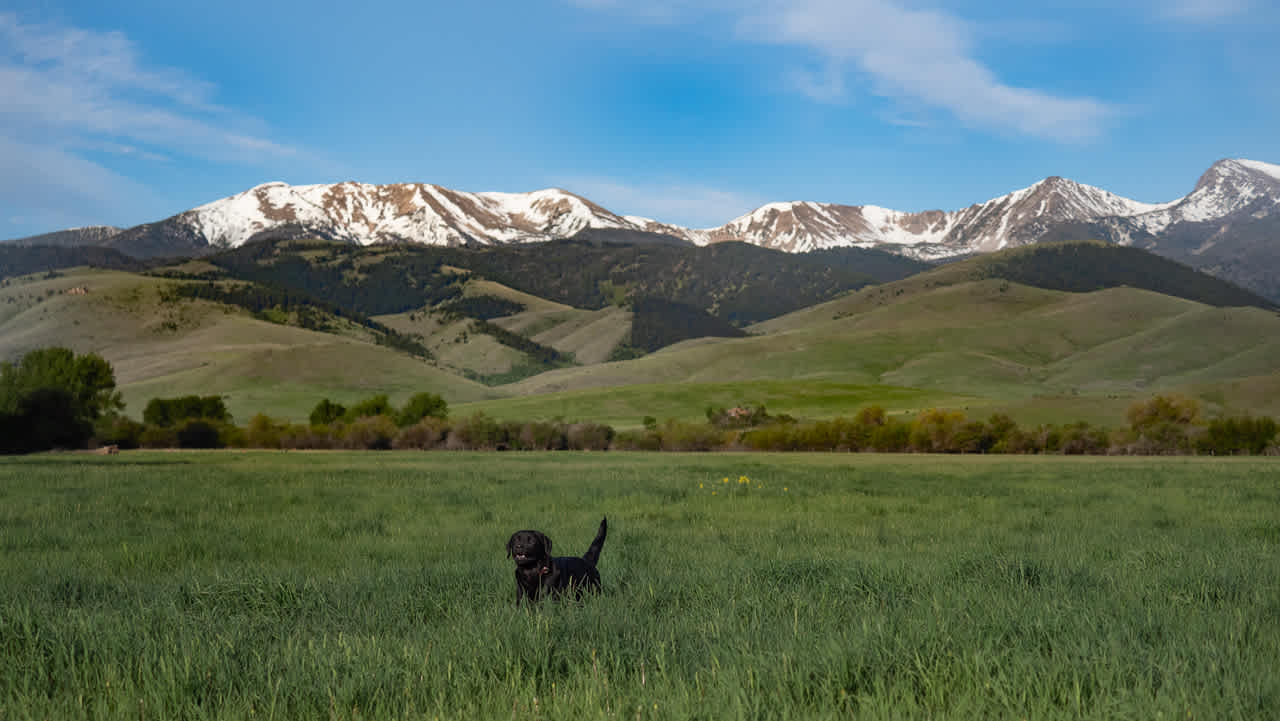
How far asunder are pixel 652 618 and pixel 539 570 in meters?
1.35

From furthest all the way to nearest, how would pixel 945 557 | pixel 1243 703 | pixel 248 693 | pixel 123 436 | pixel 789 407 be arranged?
pixel 789 407 < pixel 123 436 < pixel 945 557 < pixel 248 693 < pixel 1243 703

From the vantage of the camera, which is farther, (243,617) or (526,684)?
(243,617)

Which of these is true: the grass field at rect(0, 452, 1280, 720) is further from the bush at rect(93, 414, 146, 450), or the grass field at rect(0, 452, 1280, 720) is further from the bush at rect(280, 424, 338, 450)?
the bush at rect(93, 414, 146, 450)

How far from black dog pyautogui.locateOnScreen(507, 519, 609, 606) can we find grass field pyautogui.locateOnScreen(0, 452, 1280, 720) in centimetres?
31

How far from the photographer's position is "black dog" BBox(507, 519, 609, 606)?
6867mm

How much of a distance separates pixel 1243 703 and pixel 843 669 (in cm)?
187

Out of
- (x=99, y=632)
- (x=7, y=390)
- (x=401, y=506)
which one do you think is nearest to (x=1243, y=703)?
(x=99, y=632)

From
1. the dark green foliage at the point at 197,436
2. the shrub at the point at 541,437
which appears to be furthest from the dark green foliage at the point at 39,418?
the shrub at the point at 541,437

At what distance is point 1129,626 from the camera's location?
18.1 ft

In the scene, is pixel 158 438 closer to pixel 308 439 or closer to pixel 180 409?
pixel 308 439

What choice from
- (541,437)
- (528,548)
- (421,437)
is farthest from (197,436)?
(528,548)

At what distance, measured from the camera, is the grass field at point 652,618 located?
423cm

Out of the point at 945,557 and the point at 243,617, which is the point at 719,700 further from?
the point at 945,557

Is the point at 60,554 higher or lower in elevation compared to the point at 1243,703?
lower
